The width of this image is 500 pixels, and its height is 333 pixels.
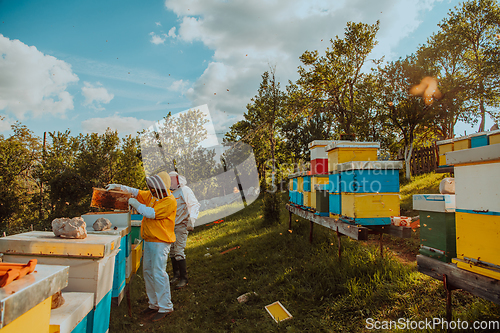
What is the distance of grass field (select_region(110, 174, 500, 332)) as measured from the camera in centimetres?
295

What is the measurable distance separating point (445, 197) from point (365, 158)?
5.39ft

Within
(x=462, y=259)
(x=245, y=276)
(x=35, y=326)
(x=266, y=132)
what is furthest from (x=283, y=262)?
(x=266, y=132)

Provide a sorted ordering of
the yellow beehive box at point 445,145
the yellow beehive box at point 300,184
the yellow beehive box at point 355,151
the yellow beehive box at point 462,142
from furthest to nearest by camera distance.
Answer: the yellow beehive box at point 300,184, the yellow beehive box at point 355,151, the yellow beehive box at point 445,145, the yellow beehive box at point 462,142

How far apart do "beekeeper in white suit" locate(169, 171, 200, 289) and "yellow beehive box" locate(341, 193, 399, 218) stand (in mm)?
2979

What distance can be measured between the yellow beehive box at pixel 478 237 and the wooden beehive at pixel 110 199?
4029 mm

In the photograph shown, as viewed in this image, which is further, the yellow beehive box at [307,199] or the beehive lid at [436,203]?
the yellow beehive box at [307,199]

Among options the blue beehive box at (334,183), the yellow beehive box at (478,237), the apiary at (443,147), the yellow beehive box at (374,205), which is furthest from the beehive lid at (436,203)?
the blue beehive box at (334,183)

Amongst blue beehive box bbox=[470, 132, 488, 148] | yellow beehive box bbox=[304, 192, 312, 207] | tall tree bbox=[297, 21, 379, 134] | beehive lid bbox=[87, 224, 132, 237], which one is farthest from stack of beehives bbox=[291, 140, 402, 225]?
tall tree bbox=[297, 21, 379, 134]

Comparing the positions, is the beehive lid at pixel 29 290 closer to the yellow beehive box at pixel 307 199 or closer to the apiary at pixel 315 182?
the apiary at pixel 315 182

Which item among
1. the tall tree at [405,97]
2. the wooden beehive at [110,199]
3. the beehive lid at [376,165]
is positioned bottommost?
the wooden beehive at [110,199]

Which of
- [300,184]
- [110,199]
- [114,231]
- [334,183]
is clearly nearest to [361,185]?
[334,183]

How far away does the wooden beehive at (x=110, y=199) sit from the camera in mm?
3736

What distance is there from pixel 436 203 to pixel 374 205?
1.07 m

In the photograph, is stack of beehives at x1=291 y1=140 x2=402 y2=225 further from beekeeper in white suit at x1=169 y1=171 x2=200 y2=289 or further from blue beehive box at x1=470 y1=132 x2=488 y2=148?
beekeeper in white suit at x1=169 y1=171 x2=200 y2=289
